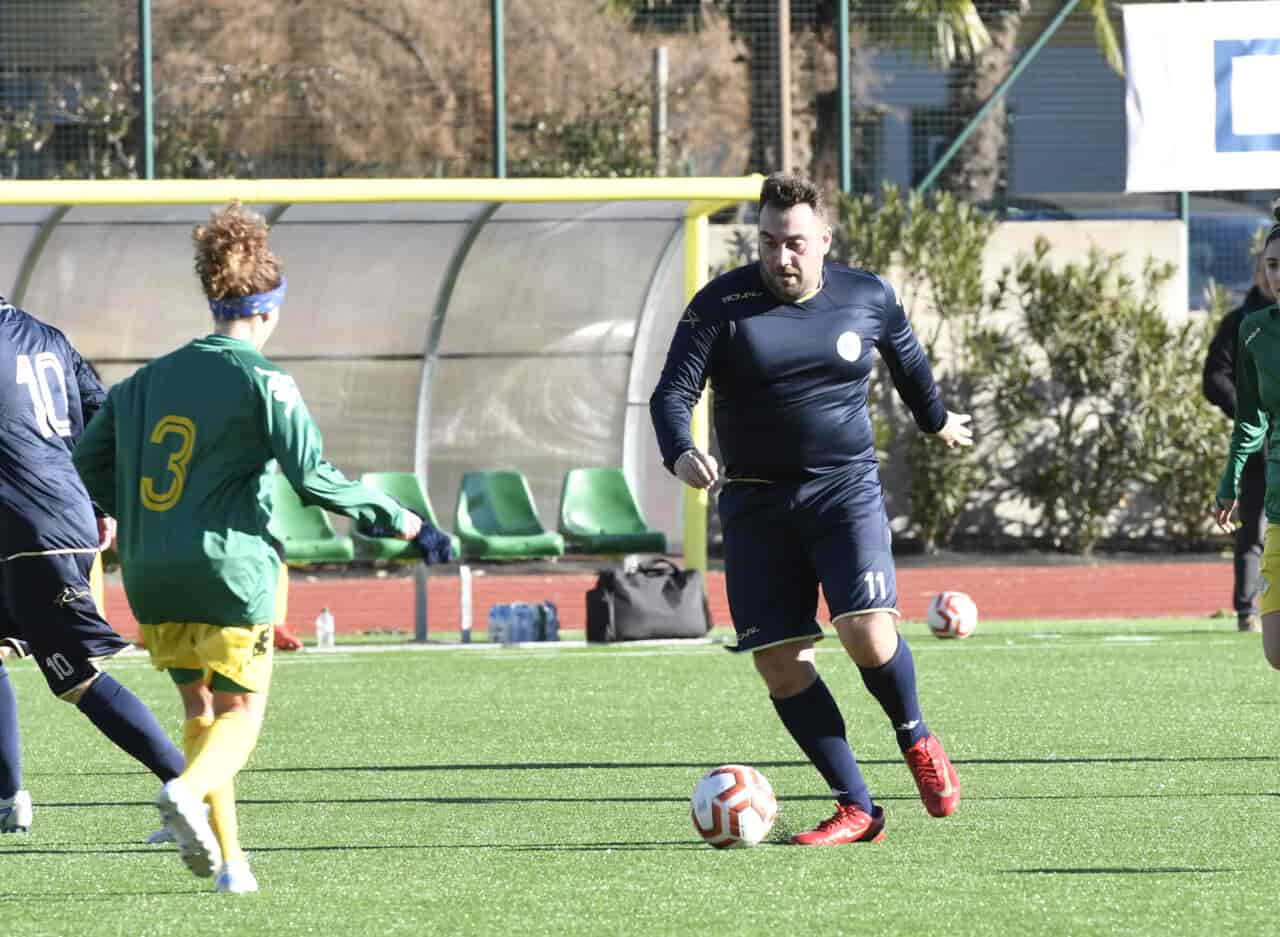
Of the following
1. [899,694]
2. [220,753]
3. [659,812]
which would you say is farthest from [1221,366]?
[220,753]

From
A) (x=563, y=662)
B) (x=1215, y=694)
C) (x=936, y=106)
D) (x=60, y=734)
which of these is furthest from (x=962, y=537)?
(x=60, y=734)

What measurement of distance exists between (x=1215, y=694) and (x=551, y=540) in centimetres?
600

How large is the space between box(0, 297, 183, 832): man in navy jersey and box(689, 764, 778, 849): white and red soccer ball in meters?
1.67

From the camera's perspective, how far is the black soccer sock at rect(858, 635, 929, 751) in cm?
691

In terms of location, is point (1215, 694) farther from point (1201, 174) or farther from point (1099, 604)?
point (1099, 604)

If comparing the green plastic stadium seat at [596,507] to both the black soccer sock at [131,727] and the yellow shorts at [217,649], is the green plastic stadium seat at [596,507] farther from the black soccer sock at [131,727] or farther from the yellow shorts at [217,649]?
the yellow shorts at [217,649]

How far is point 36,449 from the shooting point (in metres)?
7.34

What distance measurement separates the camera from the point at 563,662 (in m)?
13.5

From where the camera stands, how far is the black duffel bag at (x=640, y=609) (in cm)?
1473

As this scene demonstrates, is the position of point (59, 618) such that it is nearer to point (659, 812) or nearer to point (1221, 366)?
point (659, 812)

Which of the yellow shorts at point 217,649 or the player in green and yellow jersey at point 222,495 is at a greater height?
the player in green and yellow jersey at point 222,495

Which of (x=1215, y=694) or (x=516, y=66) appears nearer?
(x=1215, y=694)

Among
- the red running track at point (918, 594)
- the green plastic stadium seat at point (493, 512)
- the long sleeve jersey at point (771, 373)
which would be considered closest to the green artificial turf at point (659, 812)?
the long sleeve jersey at point (771, 373)

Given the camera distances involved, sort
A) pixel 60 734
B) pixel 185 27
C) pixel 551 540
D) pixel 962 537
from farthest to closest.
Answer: pixel 185 27, pixel 962 537, pixel 551 540, pixel 60 734
